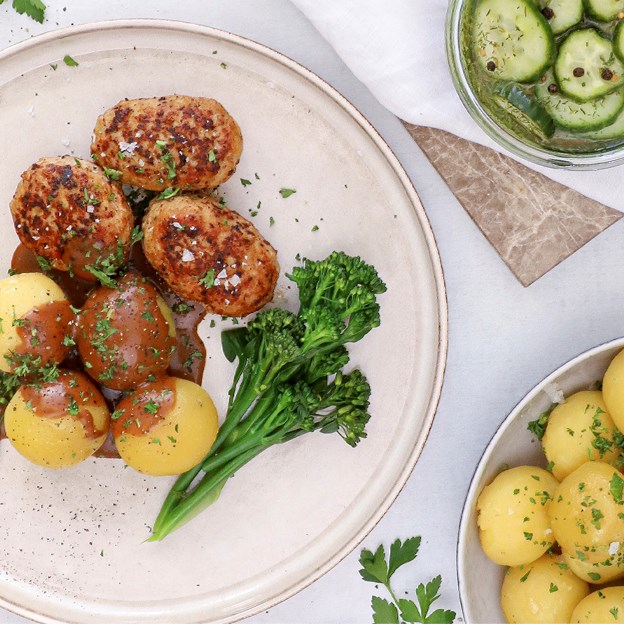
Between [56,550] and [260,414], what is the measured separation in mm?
852

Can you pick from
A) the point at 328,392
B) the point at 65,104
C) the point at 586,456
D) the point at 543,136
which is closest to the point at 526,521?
the point at 586,456

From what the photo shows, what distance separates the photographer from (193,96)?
88.9 inches

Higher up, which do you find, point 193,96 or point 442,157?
point 193,96

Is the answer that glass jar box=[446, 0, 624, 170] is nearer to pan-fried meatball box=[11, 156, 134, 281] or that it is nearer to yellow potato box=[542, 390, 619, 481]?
yellow potato box=[542, 390, 619, 481]

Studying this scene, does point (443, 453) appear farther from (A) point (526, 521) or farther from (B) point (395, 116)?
(B) point (395, 116)

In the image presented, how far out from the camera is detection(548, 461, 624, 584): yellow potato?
79.7 inches

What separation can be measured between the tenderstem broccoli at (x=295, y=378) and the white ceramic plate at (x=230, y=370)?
0.09 metres

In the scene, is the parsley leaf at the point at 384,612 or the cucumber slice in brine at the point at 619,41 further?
the parsley leaf at the point at 384,612

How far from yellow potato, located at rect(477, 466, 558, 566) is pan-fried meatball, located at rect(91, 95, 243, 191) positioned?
1.27 m

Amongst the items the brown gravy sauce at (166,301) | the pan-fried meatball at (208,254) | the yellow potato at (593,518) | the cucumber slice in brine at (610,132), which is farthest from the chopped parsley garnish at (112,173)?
the yellow potato at (593,518)

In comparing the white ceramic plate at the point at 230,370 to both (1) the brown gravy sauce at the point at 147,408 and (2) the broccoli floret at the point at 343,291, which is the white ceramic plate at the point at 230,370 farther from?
(1) the brown gravy sauce at the point at 147,408

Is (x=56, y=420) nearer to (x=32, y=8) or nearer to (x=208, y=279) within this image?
(x=208, y=279)

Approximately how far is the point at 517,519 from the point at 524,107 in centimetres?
119

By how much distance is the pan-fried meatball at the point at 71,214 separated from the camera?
204cm
